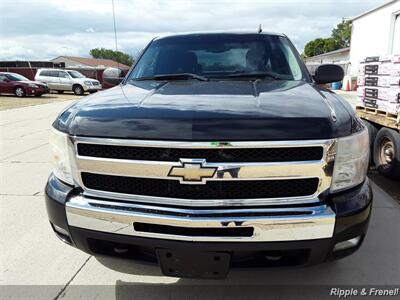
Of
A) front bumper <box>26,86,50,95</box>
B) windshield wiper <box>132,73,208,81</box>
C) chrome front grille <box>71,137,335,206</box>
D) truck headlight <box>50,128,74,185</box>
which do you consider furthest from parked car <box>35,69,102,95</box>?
chrome front grille <box>71,137,335,206</box>

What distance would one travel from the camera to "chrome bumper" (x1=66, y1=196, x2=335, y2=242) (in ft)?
6.38

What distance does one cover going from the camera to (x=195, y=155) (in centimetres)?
193

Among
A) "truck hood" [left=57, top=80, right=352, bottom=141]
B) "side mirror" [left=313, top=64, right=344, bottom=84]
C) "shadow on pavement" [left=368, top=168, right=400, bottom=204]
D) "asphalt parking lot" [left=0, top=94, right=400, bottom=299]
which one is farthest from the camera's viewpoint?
"shadow on pavement" [left=368, top=168, right=400, bottom=204]

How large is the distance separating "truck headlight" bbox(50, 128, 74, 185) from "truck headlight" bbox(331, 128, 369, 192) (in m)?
1.53

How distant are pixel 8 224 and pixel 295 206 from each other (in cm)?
303

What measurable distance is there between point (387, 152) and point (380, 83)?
103 cm

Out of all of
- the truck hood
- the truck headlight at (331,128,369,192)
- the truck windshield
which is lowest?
the truck headlight at (331,128,369,192)

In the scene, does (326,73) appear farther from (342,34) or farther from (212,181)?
(342,34)

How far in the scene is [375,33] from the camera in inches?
880

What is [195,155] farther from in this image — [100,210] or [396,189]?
[396,189]

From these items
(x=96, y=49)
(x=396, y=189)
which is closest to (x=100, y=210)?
(x=396, y=189)

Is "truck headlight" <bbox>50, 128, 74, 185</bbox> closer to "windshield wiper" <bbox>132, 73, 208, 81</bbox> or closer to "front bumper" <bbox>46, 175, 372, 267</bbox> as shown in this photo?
"front bumper" <bbox>46, 175, 372, 267</bbox>

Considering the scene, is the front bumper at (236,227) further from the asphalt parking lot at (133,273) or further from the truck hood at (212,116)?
the truck hood at (212,116)

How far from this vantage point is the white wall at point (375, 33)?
63.3 ft
